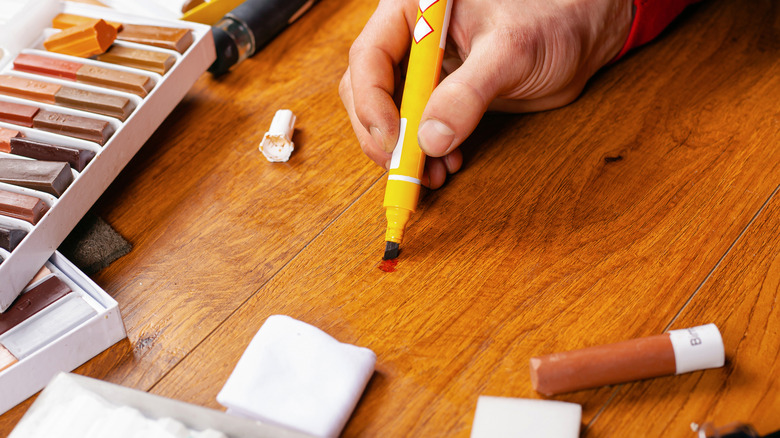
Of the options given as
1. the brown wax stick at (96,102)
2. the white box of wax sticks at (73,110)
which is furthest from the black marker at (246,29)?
the brown wax stick at (96,102)

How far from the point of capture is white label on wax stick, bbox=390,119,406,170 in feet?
2.03

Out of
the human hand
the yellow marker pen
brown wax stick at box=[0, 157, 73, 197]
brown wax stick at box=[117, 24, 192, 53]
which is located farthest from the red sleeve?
brown wax stick at box=[0, 157, 73, 197]

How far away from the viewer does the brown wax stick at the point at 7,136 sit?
66cm

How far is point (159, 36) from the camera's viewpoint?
2.47ft

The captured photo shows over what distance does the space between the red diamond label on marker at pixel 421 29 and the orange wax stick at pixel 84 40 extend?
1.16 ft

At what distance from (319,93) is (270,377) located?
40cm

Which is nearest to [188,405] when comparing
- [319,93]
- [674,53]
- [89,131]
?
[89,131]

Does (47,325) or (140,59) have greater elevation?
(140,59)

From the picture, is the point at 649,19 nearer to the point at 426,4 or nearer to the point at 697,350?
the point at 426,4

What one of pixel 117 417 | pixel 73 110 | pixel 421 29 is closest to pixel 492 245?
pixel 421 29

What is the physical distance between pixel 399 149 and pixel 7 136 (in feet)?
1.26

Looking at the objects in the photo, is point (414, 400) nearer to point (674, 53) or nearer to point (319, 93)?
point (319, 93)

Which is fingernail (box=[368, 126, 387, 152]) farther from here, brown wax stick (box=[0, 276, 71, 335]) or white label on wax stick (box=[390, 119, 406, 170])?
brown wax stick (box=[0, 276, 71, 335])

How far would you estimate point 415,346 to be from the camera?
21.6 inches
